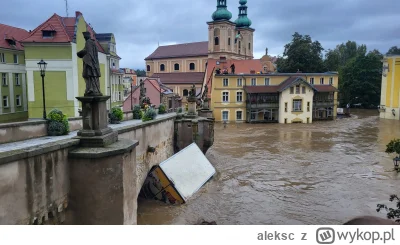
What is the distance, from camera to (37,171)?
7055 millimetres

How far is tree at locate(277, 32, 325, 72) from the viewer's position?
67.2 meters

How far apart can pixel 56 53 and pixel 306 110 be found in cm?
3678

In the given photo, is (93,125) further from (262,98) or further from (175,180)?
(262,98)

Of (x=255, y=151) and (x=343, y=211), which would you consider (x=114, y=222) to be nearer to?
(x=343, y=211)

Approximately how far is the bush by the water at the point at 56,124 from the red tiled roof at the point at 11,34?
21143 mm

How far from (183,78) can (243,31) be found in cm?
1736

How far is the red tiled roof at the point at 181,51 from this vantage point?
83000mm

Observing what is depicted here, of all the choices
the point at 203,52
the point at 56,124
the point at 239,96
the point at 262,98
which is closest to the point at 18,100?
the point at 56,124

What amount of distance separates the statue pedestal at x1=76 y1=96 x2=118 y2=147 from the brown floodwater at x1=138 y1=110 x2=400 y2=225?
7238 mm

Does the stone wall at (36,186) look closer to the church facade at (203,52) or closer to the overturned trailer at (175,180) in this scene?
the overturned trailer at (175,180)

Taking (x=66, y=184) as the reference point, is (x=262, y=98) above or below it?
above

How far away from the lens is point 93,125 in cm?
854

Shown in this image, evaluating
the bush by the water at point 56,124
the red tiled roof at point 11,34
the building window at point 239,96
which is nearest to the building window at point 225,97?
the building window at point 239,96

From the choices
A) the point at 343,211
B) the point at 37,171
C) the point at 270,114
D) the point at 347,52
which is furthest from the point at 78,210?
the point at 347,52
